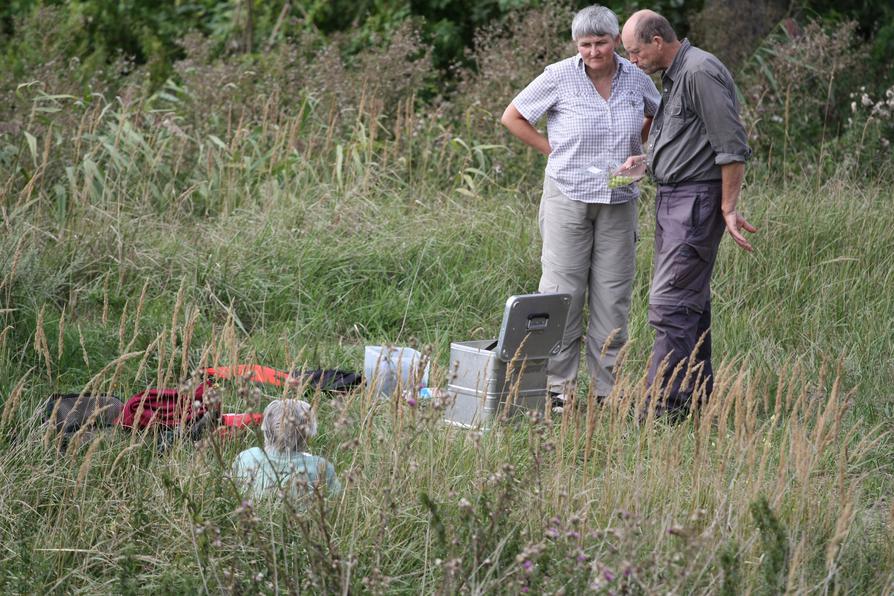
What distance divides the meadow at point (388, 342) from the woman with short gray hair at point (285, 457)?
8cm

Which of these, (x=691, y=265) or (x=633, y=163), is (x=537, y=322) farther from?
(x=633, y=163)

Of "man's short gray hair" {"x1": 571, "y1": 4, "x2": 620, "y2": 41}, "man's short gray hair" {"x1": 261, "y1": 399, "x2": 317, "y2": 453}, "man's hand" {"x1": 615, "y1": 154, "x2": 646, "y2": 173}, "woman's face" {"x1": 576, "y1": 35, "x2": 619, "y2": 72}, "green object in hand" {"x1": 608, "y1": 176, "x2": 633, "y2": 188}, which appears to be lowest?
"man's short gray hair" {"x1": 261, "y1": 399, "x2": 317, "y2": 453}

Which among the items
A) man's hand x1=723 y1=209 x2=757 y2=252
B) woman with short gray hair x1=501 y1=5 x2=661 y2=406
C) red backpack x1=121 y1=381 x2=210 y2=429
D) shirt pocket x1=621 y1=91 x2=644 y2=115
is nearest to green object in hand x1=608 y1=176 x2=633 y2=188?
woman with short gray hair x1=501 y1=5 x2=661 y2=406

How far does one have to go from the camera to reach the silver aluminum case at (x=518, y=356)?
4.50 meters

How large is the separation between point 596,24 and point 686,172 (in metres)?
0.75

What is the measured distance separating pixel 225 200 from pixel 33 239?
62.7 inches

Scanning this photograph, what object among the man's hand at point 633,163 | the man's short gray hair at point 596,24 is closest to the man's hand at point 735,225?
the man's hand at point 633,163

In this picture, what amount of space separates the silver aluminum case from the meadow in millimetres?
177

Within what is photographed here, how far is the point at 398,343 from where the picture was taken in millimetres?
5891

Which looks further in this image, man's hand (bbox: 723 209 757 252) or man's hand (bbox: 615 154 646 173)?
man's hand (bbox: 615 154 646 173)

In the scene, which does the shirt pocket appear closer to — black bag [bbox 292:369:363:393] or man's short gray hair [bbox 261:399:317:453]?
black bag [bbox 292:369:363:393]

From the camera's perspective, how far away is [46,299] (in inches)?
221

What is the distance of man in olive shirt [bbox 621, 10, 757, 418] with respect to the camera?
4.59 m

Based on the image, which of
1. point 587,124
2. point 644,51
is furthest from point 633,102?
point 644,51
